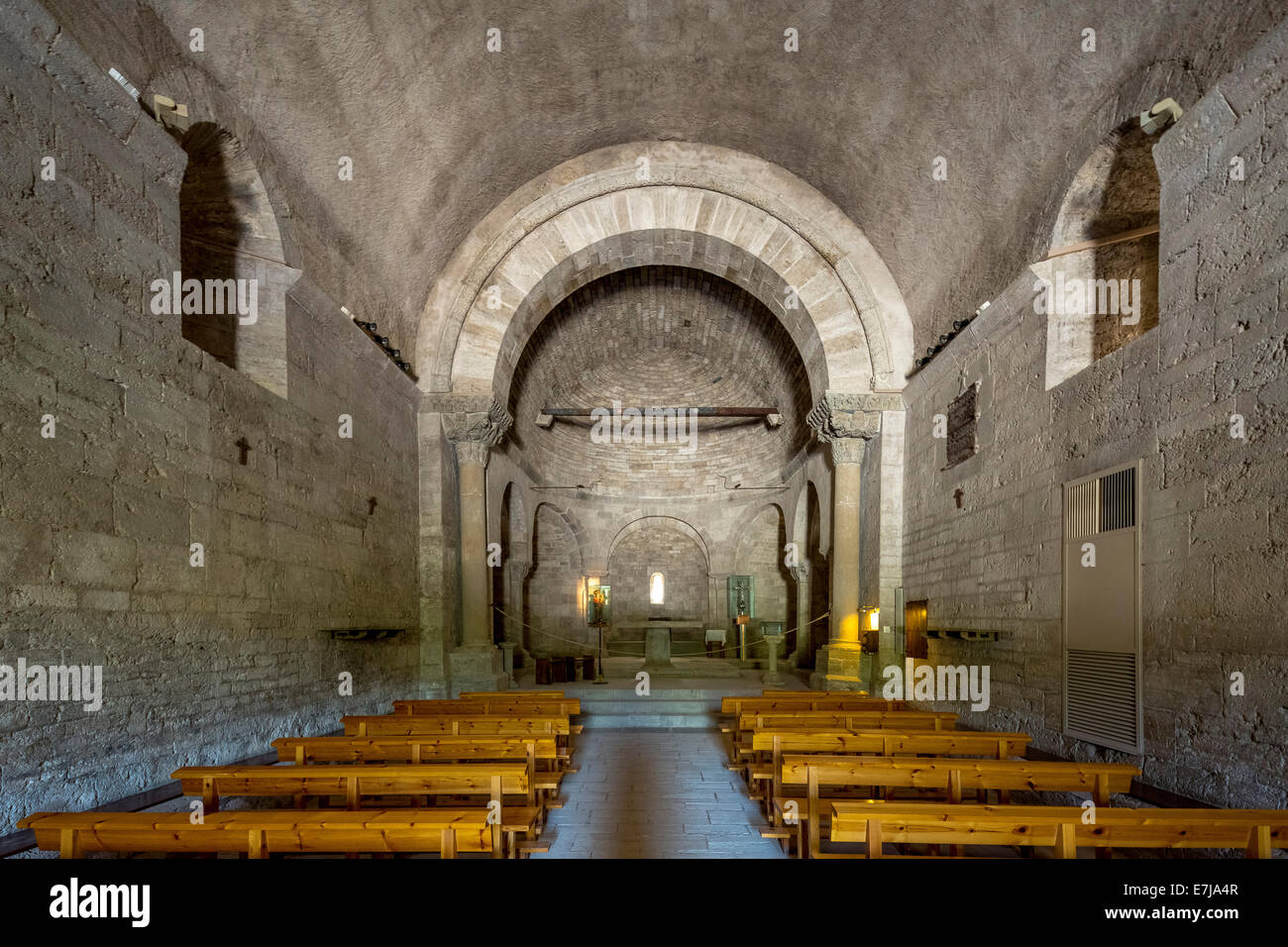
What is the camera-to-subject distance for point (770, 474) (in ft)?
57.5

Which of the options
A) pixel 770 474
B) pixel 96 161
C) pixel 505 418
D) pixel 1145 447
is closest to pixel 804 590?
pixel 770 474

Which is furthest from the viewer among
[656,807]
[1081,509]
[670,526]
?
[670,526]

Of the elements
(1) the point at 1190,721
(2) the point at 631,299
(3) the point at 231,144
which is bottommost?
(1) the point at 1190,721

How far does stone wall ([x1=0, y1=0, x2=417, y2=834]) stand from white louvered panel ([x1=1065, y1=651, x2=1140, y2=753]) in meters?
6.67

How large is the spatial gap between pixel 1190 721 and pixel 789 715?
8.87ft

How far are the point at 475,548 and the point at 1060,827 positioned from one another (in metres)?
9.00

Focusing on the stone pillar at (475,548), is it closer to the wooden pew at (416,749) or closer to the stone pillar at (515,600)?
the stone pillar at (515,600)

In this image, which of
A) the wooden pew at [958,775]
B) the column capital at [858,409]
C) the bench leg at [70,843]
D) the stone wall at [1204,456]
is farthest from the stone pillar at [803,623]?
the bench leg at [70,843]

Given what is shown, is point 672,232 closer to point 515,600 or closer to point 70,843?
point 515,600

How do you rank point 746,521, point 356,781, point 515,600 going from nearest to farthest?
point 356,781 < point 515,600 < point 746,521

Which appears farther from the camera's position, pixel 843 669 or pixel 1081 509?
pixel 843 669

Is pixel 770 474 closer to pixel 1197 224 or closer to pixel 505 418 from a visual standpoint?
pixel 505 418

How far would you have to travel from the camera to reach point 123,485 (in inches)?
185

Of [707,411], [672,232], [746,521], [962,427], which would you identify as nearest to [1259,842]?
[962,427]
